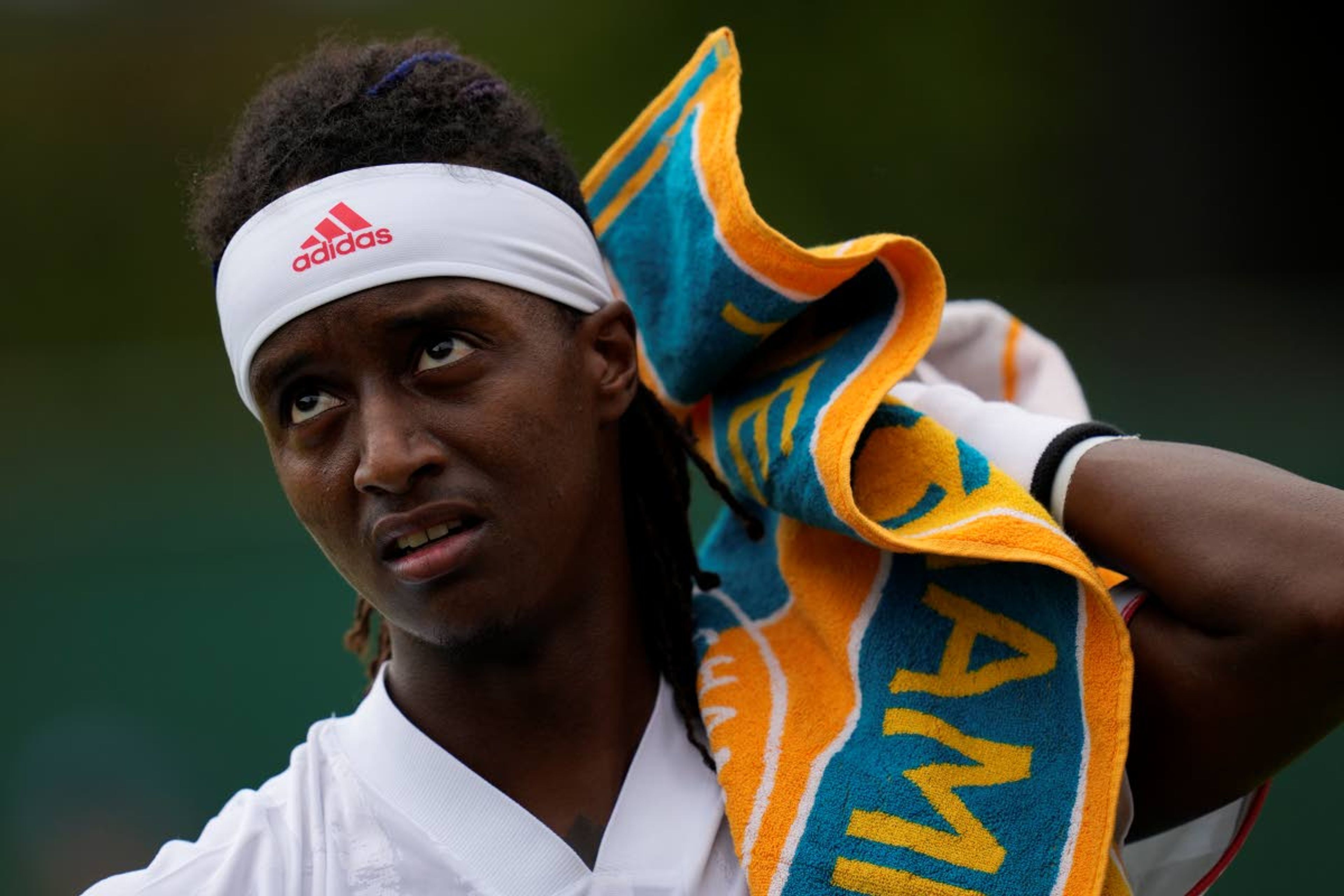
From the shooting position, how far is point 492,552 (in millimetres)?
1501

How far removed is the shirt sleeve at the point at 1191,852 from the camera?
1.60 metres

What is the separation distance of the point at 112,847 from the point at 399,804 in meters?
2.70

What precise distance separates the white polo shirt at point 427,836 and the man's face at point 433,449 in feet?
0.52

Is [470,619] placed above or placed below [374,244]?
below

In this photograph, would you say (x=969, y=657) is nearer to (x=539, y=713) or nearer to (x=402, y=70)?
(x=539, y=713)

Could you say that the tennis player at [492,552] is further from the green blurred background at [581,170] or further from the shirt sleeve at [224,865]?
the green blurred background at [581,170]

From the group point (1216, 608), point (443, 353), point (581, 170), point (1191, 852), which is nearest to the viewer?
point (1216, 608)

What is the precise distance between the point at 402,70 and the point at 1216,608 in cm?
100

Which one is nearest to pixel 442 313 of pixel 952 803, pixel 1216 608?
pixel 952 803

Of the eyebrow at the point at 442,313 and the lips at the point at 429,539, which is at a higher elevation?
the eyebrow at the point at 442,313

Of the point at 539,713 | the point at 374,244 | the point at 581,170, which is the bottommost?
the point at 539,713

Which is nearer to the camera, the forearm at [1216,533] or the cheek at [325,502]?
the forearm at [1216,533]

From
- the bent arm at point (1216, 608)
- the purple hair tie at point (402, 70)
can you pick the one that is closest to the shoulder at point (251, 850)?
the purple hair tie at point (402, 70)

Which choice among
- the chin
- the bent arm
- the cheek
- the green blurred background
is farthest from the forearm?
the green blurred background
